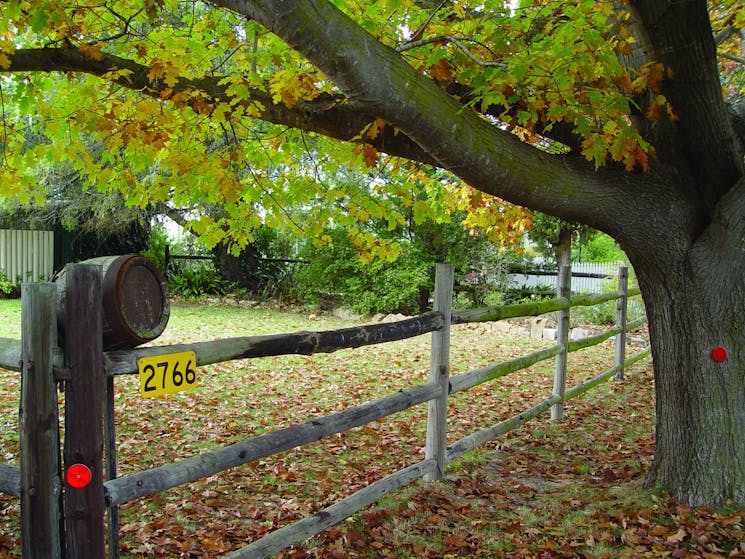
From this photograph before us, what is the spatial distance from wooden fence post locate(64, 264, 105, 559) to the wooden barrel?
5 centimetres

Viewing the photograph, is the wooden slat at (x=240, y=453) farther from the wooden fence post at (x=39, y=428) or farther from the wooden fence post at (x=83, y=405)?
the wooden fence post at (x=39, y=428)

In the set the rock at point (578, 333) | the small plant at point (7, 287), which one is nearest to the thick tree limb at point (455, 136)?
the rock at point (578, 333)

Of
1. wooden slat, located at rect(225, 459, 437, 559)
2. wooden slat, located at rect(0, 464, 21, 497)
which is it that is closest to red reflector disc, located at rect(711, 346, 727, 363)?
wooden slat, located at rect(225, 459, 437, 559)

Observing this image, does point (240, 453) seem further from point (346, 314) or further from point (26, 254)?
point (26, 254)

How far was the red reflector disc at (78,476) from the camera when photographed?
2.53 metres

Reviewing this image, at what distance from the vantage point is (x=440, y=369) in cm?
490

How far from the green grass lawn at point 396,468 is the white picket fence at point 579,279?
6.57 meters

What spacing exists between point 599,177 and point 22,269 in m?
17.6

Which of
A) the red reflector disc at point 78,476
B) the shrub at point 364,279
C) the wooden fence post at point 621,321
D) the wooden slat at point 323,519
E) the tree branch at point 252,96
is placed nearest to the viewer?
the red reflector disc at point 78,476

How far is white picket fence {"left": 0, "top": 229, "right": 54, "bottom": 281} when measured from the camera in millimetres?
17469

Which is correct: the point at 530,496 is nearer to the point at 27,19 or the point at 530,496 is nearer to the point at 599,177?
the point at 599,177

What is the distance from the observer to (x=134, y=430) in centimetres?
621

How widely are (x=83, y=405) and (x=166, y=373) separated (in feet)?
1.34

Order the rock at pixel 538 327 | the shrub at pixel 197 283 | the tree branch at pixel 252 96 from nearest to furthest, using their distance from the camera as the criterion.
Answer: the tree branch at pixel 252 96 → the rock at pixel 538 327 → the shrub at pixel 197 283
